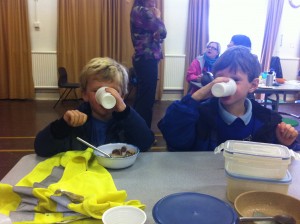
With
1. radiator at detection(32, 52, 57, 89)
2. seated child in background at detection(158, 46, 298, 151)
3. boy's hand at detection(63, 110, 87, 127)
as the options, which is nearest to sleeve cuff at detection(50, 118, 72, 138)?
boy's hand at detection(63, 110, 87, 127)

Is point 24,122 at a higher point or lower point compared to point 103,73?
lower

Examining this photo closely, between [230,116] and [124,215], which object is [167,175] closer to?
[124,215]

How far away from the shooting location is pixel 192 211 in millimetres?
750

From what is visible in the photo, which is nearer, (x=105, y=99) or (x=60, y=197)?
(x=60, y=197)

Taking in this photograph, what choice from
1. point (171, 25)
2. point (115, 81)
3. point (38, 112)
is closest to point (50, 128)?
point (115, 81)

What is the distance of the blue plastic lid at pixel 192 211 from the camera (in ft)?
2.34

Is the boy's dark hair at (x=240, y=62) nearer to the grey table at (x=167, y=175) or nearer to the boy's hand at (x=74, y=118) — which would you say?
the grey table at (x=167, y=175)

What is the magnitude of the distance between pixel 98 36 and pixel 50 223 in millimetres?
5011

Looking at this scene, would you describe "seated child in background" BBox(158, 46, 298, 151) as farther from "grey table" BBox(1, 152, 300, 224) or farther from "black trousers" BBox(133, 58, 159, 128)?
"black trousers" BBox(133, 58, 159, 128)

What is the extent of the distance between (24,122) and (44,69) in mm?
1700

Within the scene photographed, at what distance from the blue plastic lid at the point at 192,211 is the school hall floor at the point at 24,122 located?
2203 millimetres

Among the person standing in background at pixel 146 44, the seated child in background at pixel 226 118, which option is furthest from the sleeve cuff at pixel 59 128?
the person standing in background at pixel 146 44

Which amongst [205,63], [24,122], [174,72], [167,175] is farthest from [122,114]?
[174,72]

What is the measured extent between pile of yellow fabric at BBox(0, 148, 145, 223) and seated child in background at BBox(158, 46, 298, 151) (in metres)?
0.44
